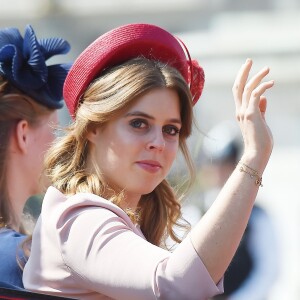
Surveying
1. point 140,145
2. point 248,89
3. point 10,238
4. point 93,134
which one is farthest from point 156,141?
point 10,238

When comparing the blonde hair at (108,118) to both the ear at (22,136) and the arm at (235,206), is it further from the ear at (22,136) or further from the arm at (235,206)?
the ear at (22,136)

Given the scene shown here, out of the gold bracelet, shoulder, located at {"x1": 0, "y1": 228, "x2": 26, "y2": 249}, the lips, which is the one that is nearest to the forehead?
the lips

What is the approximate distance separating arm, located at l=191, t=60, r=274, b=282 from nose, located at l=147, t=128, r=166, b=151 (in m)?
0.28

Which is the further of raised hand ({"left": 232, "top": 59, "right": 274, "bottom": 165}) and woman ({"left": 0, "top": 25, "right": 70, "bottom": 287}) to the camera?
woman ({"left": 0, "top": 25, "right": 70, "bottom": 287})

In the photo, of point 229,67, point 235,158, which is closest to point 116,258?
point 235,158

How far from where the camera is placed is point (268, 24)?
605 inches

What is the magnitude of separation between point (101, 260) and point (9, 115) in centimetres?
116

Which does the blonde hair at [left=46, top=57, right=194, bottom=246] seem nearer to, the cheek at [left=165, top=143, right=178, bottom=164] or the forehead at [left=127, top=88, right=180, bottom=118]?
the forehead at [left=127, top=88, right=180, bottom=118]

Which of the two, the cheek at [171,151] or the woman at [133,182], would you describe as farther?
the cheek at [171,151]

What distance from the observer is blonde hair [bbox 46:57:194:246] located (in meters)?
2.51

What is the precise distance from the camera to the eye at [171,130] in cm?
256

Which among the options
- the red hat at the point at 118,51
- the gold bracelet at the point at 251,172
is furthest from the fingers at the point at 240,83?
the red hat at the point at 118,51

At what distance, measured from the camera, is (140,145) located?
98.2 inches

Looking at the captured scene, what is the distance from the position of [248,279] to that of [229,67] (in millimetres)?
9484
